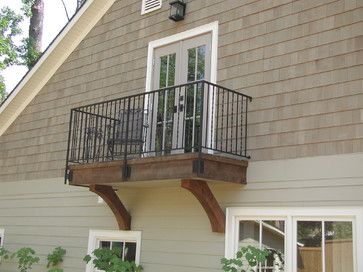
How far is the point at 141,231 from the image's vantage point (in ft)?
25.2

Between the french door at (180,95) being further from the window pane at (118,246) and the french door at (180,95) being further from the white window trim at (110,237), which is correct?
the window pane at (118,246)

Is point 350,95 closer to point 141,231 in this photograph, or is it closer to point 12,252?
point 141,231

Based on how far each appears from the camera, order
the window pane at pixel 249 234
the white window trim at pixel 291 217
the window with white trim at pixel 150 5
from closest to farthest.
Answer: the white window trim at pixel 291 217
the window pane at pixel 249 234
the window with white trim at pixel 150 5

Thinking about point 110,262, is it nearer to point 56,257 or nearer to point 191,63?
point 56,257

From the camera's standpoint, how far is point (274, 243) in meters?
6.26

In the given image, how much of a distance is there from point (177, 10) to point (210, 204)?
314 centimetres

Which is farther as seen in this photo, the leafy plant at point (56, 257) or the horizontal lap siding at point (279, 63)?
the leafy plant at point (56, 257)

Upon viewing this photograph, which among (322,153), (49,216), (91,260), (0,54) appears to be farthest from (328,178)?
(0,54)

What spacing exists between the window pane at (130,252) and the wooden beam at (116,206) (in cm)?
28

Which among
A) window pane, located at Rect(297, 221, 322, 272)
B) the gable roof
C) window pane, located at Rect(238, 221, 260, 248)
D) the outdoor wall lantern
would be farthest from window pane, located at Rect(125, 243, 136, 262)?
the gable roof

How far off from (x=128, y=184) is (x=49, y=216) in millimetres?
2721

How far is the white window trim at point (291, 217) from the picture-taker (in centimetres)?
547

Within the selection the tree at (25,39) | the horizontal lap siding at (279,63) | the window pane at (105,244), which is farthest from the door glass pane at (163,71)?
the tree at (25,39)

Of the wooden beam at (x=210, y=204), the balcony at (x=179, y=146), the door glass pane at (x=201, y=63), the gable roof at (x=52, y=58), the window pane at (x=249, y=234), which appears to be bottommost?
the window pane at (x=249, y=234)
